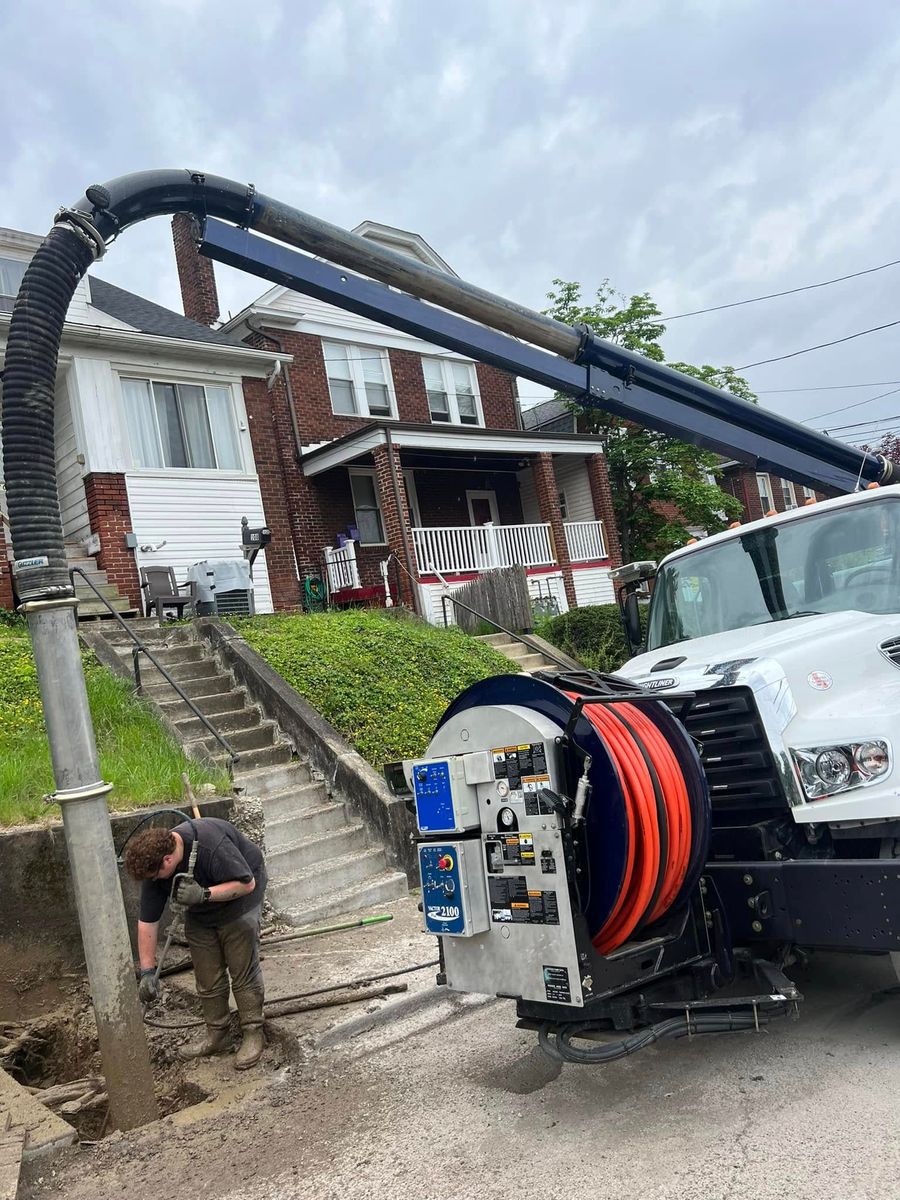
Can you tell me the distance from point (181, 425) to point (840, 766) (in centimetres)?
1385

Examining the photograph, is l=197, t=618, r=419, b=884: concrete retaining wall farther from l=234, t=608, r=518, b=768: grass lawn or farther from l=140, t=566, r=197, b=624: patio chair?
l=140, t=566, r=197, b=624: patio chair

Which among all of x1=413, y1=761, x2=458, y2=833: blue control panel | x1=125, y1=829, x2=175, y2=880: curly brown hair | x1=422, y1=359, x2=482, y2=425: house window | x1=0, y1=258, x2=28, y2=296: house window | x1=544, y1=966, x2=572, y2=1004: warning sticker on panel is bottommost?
x1=544, y1=966, x2=572, y2=1004: warning sticker on panel

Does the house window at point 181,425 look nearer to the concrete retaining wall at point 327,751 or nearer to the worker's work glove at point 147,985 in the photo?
the concrete retaining wall at point 327,751

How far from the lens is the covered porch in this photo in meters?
17.7

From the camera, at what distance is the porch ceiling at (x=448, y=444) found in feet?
58.2

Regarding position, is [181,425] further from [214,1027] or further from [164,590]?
[214,1027]

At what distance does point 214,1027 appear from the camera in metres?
5.36

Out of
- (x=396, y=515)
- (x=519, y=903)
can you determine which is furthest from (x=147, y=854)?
(x=396, y=515)

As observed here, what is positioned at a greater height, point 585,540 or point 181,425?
point 181,425

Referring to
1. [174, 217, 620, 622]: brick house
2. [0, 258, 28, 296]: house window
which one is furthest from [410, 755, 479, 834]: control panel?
[0, 258, 28, 296]: house window

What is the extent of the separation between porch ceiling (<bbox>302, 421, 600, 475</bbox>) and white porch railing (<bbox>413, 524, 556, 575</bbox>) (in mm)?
1656

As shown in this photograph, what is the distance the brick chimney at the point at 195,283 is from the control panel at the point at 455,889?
1940 cm

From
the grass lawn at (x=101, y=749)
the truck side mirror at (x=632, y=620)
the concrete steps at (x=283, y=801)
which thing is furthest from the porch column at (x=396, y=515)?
the truck side mirror at (x=632, y=620)

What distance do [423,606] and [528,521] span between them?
7.19m
